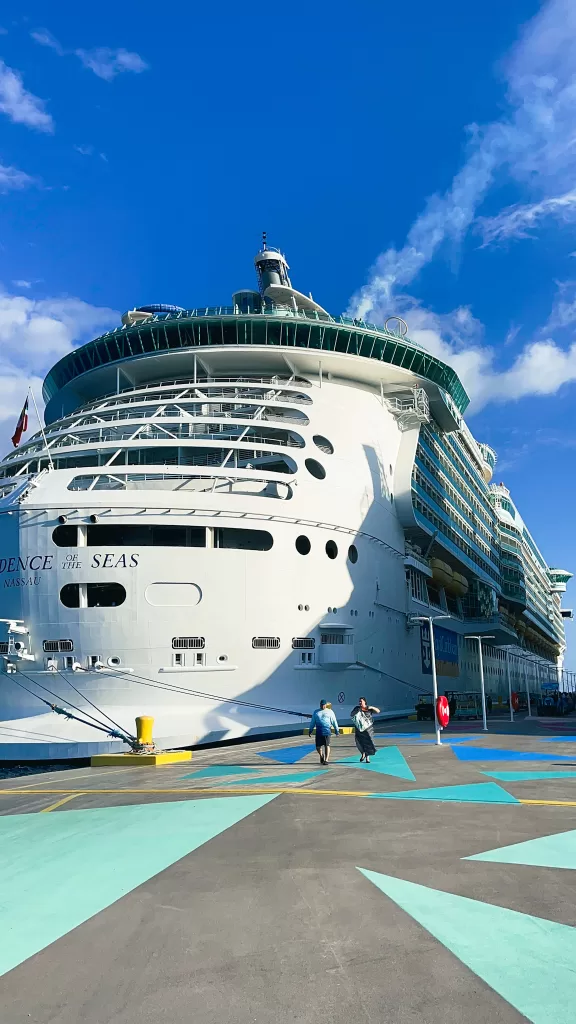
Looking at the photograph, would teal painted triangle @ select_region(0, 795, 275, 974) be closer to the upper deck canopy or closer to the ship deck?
the ship deck

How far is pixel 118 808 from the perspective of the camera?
980 centimetres

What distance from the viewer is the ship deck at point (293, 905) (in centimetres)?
392

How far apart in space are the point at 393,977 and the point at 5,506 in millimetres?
19372

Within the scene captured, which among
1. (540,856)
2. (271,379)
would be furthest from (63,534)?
(540,856)

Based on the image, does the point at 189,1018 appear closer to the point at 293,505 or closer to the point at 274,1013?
the point at 274,1013

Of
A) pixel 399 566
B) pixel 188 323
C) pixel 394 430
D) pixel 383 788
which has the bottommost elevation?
pixel 383 788

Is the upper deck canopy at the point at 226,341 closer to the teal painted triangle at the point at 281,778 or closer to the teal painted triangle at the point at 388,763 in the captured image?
the teal painted triangle at the point at 388,763

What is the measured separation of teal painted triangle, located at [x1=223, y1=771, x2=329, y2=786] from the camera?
38.4 feet

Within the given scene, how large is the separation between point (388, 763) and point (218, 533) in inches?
417

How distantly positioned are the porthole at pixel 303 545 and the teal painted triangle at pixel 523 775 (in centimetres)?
1219

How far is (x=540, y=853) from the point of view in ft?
22.0

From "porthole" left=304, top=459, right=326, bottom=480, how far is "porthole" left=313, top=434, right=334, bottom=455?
4.44 ft

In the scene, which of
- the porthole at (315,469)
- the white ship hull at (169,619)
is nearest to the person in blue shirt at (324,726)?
the white ship hull at (169,619)

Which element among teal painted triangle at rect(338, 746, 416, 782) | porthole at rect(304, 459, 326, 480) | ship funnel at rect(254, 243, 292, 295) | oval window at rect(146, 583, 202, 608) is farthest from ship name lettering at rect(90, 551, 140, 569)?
ship funnel at rect(254, 243, 292, 295)
